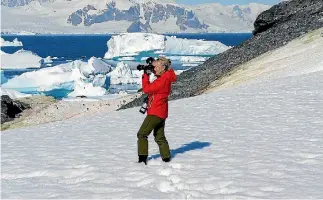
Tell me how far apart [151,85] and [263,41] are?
96.3ft

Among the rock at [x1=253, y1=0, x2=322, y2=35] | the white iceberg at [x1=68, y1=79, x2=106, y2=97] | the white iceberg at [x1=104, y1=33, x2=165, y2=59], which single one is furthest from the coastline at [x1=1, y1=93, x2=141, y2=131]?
the white iceberg at [x1=104, y1=33, x2=165, y2=59]

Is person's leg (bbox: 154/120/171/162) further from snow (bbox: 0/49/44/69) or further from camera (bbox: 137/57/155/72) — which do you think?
snow (bbox: 0/49/44/69)

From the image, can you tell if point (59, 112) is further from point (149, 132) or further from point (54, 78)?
point (54, 78)

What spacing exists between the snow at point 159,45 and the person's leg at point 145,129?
124 metres

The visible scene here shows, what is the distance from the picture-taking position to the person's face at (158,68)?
9.70 m

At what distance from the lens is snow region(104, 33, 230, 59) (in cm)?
13500

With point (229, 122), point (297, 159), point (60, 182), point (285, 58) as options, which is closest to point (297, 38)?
point (285, 58)

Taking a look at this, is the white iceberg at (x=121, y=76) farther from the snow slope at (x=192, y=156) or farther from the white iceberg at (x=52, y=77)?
the snow slope at (x=192, y=156)

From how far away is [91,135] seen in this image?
50.3 feet

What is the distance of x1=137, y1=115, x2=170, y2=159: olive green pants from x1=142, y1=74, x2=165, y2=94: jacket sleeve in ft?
1.78

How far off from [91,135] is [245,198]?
8501mm

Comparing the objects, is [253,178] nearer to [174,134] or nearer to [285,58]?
[174,134]

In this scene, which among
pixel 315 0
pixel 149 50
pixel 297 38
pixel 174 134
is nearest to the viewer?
pixel 174 134

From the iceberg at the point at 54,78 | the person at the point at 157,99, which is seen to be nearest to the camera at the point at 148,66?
the person at the point at 157,99
